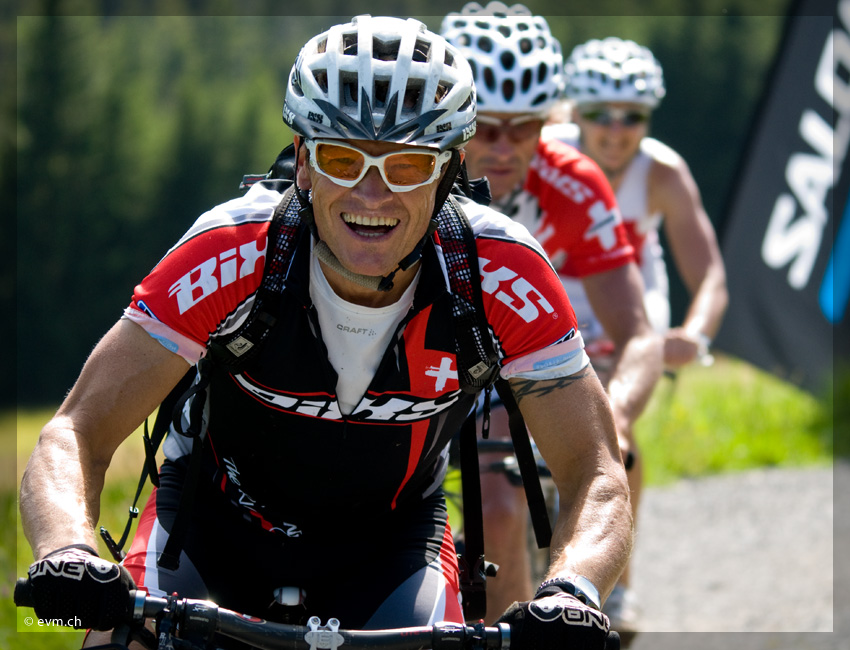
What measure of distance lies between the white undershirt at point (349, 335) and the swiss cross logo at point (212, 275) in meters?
0.21

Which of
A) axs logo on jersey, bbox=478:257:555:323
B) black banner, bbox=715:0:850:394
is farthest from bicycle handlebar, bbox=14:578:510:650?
black banner, bbox=715:0:850:394

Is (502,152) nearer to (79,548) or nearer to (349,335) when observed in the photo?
(349,335)

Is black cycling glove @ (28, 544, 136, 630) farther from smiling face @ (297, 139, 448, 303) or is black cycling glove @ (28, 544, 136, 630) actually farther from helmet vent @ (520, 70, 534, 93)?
helmet vent @ (520, 70, 534, 93)

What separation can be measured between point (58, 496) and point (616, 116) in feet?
15.9

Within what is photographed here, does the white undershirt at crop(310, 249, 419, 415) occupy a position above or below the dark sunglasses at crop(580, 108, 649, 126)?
above

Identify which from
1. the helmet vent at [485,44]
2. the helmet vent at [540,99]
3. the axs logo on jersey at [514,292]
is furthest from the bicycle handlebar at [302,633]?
the helmet vent at [485,44]

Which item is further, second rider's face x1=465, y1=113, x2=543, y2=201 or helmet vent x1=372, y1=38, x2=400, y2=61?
second rider's face x1=465, y1=113, x2=543, y2=201

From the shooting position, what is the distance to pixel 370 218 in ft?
9.38

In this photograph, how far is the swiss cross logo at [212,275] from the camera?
2.75m

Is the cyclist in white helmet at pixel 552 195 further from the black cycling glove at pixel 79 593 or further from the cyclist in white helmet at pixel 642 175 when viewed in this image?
the black cycling glove at pixel 79 593

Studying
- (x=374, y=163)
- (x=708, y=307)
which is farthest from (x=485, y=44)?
(x=374, y=163)

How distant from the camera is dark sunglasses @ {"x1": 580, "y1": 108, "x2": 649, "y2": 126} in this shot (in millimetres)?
6719

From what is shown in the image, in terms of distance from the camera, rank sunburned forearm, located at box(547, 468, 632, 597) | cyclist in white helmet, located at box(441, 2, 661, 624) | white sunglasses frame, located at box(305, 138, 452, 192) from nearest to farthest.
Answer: sunburned forearm, located at box(547, 468, 632, 597)
white sunglasses frame, located at box(305, 138, 452, 192)
cyclist in white helmet, located at box(441, 2, 661, 624)

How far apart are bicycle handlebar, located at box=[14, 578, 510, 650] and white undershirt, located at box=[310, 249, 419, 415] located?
714 mm
